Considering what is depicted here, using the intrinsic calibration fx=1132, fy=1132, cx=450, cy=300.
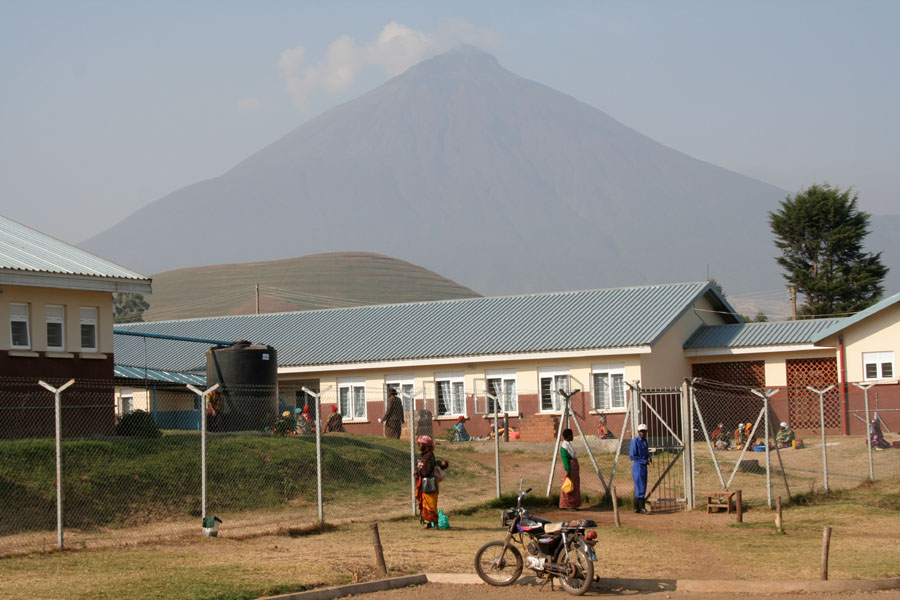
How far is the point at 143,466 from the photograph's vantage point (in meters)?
20.2

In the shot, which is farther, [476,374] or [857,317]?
[476,374]

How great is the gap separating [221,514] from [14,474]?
3.41 meters

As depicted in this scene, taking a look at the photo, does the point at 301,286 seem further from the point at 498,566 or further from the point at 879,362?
the point at 498,566

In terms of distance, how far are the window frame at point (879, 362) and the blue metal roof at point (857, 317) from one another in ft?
3.80

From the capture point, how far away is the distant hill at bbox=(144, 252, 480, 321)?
6540 inches

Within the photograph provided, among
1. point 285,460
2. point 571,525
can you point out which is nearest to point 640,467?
point 285,460

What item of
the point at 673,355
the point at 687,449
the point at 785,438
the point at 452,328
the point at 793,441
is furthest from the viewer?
the point at 452,328

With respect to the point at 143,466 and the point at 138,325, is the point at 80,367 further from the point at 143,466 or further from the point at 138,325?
the point at 138,325

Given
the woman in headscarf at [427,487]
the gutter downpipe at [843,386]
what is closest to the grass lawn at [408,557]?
the woman in headscarf at [427,487]

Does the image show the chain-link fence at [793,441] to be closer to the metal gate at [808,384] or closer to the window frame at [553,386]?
the metal gate at [808,384]

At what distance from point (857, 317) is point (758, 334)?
4.09 metres

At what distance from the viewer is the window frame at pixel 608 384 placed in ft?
120

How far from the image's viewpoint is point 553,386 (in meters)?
37.9

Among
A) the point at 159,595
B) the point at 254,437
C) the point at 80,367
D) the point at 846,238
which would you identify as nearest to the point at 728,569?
the point at 159,595
